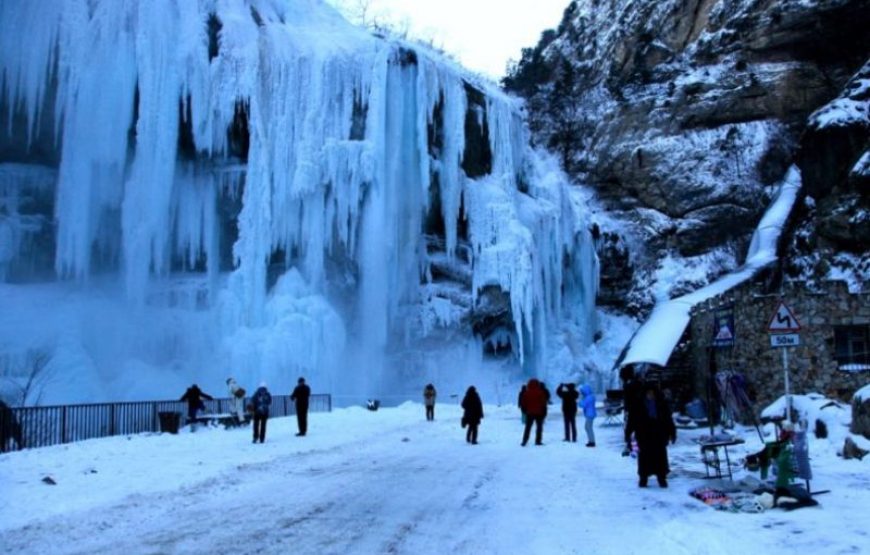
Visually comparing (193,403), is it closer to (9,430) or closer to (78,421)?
(78,421)

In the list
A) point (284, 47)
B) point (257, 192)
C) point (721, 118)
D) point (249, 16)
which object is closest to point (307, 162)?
point (257, 192)

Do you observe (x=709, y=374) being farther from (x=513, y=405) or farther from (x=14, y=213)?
(x=14, y=213)

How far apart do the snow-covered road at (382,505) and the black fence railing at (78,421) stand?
2.54 ft

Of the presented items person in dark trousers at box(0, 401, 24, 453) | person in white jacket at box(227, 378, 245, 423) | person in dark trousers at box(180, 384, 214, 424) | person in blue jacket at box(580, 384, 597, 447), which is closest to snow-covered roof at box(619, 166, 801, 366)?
person in blue jacket at box(580, 384, 597, 447)

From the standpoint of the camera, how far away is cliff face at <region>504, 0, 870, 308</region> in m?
41.0

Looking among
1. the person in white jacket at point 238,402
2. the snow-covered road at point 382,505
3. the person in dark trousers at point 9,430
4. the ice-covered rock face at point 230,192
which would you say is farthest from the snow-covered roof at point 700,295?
the person in dark trousers at point 9,430

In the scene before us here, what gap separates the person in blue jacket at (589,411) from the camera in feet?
52.6

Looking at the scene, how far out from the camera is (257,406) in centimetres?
1625

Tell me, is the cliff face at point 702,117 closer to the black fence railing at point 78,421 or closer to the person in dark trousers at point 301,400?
the person in dark trousers at point 301,400

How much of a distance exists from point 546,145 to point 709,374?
33.0m

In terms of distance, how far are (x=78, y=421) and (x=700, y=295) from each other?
81.2 ft

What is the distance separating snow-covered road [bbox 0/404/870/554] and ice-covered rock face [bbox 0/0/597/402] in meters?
12.5

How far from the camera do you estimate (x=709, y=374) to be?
826 inches

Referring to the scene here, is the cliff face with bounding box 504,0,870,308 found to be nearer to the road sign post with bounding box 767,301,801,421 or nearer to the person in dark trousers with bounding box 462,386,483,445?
the person in dark trousers with bounding box 462,386,483,445
